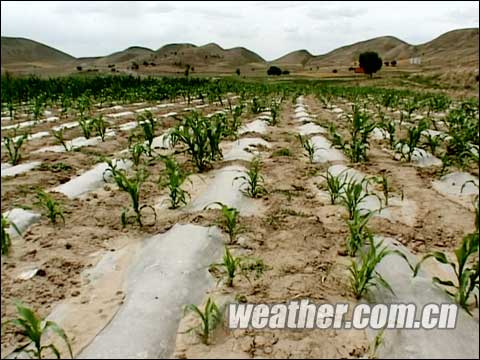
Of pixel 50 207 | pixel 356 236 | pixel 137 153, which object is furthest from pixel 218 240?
pixel 137 153

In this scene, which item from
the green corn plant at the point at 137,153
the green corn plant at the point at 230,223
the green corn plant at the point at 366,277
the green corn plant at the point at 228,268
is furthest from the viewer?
the green corn plant at the point at 137,153

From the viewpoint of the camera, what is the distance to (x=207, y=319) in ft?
5.89

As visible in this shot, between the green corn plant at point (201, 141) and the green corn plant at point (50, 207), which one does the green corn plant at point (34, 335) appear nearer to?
the green corn plant at point (50, 207)

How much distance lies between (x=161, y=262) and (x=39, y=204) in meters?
1.19

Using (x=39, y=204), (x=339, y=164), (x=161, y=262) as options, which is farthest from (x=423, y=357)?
(x=339, y=164)

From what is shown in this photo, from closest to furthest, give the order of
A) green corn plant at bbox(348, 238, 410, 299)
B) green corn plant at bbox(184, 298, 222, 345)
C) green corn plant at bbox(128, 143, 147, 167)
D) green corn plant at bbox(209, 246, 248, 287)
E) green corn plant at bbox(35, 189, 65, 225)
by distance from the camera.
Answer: green corn plant at bbox(184, 298, 222, 345), green corn plant at bbox(348, 238, 410, 299), green corn plant at bbox(209, 246, 248, 287), green corn plant at bbox(35, 189, 65, 225), green corn plant at bbox(128, 143, 147, 167)

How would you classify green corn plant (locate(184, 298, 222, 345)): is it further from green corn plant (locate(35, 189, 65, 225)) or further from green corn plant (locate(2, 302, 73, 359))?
green corn plant (locate(35, 189, 65, 225))

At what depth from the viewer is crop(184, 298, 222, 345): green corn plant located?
5.90 ft

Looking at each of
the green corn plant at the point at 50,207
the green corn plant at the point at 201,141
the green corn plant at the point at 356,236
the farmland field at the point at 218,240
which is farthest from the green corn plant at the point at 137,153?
the green corn plant at the point at 356,236

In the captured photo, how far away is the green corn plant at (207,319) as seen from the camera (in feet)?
5.90

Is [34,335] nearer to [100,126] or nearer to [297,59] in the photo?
[100,126]

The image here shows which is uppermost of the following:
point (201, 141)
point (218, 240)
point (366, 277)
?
point (201, 141)

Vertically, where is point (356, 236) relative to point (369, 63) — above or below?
below

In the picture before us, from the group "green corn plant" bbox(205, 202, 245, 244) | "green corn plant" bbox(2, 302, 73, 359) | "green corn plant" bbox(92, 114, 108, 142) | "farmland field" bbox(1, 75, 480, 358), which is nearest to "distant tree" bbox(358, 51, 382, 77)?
"green corn plant" bbox(92, 114, 108, 142)
